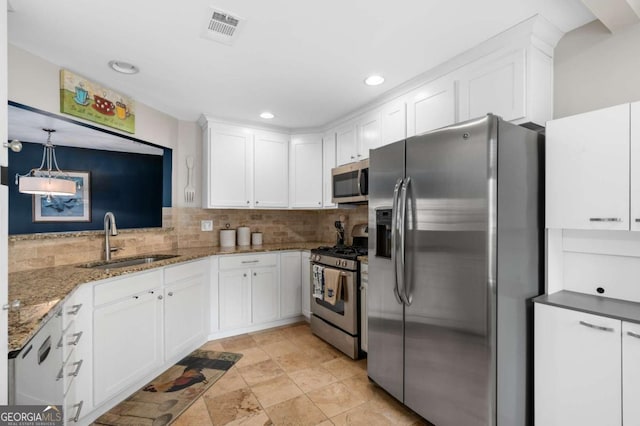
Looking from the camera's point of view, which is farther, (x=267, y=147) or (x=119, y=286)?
(x=267, y=147)

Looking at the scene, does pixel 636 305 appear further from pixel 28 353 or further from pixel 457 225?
pixel 28 353

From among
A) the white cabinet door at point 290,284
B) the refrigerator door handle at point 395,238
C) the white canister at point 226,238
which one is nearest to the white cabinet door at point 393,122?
the refrigerator door handle at point 395,238

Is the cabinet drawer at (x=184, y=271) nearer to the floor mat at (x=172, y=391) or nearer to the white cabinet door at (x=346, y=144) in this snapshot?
the floor mat at (x=172, y=391)

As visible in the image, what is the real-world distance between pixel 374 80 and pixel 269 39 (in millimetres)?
968

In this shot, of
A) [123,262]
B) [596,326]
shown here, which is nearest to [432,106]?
[596,326]

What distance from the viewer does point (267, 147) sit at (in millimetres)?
3797

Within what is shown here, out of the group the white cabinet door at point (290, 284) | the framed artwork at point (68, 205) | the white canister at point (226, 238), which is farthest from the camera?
the white canister at point (226, 238)

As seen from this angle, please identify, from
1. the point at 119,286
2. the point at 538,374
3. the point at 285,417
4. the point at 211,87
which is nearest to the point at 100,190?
the point at 119,286

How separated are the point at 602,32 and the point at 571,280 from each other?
1.48 metres

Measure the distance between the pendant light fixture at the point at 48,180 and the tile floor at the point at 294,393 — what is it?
1.80 m

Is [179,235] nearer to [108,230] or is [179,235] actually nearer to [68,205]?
[108,230]

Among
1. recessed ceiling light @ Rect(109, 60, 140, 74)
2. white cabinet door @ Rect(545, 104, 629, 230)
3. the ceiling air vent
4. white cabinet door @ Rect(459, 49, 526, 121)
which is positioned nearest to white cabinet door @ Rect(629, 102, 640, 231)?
white cabinet door @ Rect(545, 104, 629, 230)

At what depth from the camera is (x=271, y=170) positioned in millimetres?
3814

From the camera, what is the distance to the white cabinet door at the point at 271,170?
12.2 feet
